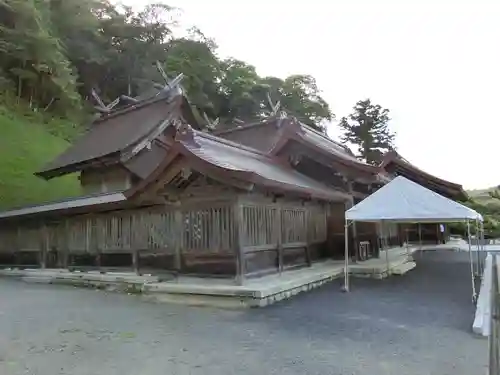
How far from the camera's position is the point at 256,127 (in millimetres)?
19406

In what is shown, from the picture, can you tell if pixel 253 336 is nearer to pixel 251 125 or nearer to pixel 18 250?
pixel 18 250

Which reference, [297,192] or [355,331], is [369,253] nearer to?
[297,192]

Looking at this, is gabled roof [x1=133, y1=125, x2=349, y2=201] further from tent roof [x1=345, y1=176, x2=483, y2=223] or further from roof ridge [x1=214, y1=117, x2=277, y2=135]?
roof ridge [x1=214, y1=117, x2=277, y2=135]

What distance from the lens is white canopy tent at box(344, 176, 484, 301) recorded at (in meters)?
7.73

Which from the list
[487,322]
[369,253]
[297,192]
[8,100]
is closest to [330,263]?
[369,253]

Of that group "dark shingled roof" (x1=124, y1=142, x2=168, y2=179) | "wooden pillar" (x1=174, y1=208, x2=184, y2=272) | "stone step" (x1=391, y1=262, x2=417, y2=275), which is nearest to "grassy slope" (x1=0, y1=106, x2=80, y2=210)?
"dark shingled roof" (x1=124, y1=142, x2=168, y2=179)

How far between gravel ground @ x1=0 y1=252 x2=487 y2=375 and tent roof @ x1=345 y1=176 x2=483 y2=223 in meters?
1.48

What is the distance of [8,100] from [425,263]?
25591 mm

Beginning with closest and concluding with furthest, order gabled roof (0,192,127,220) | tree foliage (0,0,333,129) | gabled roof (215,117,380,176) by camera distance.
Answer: gabled roof (0,192,127,220), gabled roof (215,117,380,176), tree foliage (0,0,333,129)

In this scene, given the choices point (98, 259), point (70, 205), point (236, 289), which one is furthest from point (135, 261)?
point (236, 289)

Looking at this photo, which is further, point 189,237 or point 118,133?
point 118,133

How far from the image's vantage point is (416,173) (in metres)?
18.0

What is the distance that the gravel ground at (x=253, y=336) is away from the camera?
4270mm

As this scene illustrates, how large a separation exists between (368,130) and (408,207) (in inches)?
1119
